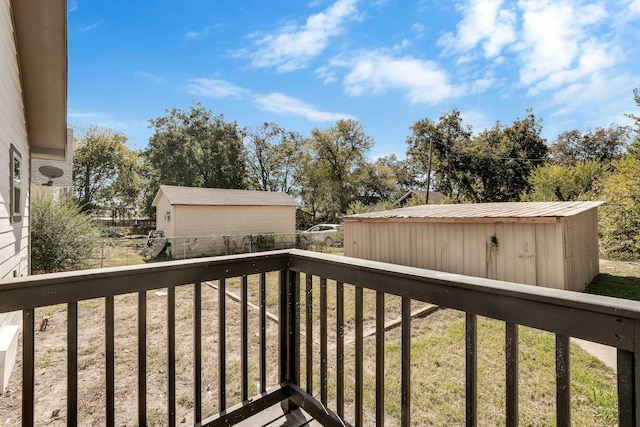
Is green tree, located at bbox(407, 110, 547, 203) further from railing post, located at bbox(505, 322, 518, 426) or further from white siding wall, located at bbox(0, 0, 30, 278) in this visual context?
railing post, located at bbox(505, 322, 518, 426)

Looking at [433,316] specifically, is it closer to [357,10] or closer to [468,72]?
[357,10]

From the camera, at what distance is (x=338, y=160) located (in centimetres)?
2339

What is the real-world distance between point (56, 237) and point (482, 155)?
22.3 m

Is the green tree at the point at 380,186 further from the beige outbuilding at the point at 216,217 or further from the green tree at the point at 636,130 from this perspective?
the green tree at the point at 636,130

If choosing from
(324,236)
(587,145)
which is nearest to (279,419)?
(324,236)

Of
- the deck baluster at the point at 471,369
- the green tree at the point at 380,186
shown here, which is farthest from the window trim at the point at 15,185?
the green tree at the point at 380,186

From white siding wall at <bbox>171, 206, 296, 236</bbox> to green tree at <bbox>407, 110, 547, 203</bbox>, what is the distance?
1146 centimetres

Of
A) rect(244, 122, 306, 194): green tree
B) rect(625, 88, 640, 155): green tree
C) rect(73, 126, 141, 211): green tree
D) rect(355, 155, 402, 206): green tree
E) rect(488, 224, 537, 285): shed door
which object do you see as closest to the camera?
rect(488, 224, 537, 285): shed door

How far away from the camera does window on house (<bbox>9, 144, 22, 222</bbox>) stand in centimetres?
364

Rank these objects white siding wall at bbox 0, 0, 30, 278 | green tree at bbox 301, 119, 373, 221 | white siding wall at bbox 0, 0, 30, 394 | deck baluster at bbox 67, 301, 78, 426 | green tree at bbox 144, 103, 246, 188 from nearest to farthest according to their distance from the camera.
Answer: deck baluster at bbox 67, 301, 78, 426
white siding wall at bbox 0, 0, 30, 394
white siding wall at bbox 0, 0, 30, 278
green tree at bbox 144, 103, 246, 188
green tree at bbox 301, 119, 373, 221

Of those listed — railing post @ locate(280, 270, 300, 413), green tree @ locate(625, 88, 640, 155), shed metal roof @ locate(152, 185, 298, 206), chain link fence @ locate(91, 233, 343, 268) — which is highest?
green tree @ locate(625, 88, 640, 155)

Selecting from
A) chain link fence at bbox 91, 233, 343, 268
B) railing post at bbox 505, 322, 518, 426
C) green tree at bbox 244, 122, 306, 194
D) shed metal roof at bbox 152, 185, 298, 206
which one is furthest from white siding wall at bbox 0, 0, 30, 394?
green tree at bbox 244, 122, 306, 194

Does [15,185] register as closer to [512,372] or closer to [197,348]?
[197,348]

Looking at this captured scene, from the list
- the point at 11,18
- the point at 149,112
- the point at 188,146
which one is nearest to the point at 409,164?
the point at 188,146
